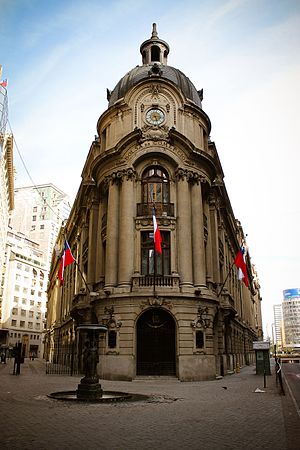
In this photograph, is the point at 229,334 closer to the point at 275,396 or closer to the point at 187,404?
the point at 275,396

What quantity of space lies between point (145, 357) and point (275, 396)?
39.2 feet

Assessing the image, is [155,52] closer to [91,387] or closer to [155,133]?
[155,133]

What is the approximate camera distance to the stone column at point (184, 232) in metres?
29.2

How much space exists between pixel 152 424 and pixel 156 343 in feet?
57.2

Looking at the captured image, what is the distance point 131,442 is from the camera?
29.2ft

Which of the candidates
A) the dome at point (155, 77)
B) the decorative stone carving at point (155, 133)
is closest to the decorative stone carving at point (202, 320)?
the decorative stone carving at point (155, 133)

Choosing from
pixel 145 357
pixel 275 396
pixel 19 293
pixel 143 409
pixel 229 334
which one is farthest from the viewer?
pixel 19 293

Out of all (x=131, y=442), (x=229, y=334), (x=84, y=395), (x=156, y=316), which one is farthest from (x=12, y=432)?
(x=229, y=334)

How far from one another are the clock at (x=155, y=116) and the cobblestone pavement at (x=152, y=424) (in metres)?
22.7

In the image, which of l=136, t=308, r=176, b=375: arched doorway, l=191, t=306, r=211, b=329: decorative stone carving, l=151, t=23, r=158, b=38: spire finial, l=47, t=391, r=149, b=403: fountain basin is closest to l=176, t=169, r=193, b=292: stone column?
l=191, t=306, r=211, b=329: decorative stone carving

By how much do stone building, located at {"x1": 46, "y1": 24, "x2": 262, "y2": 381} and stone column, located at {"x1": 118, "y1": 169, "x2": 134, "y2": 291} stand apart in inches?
3.0

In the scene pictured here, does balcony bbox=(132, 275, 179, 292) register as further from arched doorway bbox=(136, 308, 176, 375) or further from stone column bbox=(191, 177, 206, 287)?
stone column bbox=(191, 177, 206, 287)

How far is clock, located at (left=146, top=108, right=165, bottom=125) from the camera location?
109 feet

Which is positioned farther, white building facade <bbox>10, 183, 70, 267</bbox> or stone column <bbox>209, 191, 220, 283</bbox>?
white building facade <bbox>10, 183, 70, 267</bbox>
